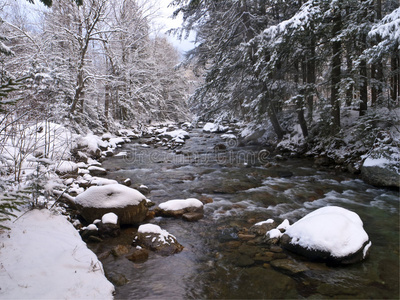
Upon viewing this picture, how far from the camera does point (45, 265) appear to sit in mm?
2881

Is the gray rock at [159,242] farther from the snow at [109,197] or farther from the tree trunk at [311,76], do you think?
the tree trunk at [311,76]

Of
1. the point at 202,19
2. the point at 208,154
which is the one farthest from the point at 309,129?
the point at 202,19

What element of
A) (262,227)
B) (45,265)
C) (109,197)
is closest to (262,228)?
(262,227)

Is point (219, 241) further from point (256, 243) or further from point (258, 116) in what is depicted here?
point (258, 116)

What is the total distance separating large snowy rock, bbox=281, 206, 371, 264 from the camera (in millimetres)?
3736

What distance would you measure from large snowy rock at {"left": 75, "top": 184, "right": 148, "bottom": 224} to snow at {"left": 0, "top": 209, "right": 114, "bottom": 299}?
121cm

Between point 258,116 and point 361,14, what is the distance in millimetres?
5039

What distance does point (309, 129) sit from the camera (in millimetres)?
11930

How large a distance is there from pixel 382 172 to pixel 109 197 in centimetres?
709

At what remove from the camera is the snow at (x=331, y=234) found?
3744 mm

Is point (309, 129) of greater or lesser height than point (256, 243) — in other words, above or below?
above

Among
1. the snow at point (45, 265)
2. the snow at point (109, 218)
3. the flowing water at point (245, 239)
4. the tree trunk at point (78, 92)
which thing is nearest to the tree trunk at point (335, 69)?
the flowing water at point (245, 239)

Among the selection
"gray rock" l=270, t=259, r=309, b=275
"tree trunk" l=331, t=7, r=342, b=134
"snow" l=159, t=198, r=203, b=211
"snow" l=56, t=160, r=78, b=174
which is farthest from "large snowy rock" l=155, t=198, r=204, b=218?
"tree trunk" l=331, t=7, r=342, b=134

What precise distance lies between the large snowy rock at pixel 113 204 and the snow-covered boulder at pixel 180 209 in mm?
469
